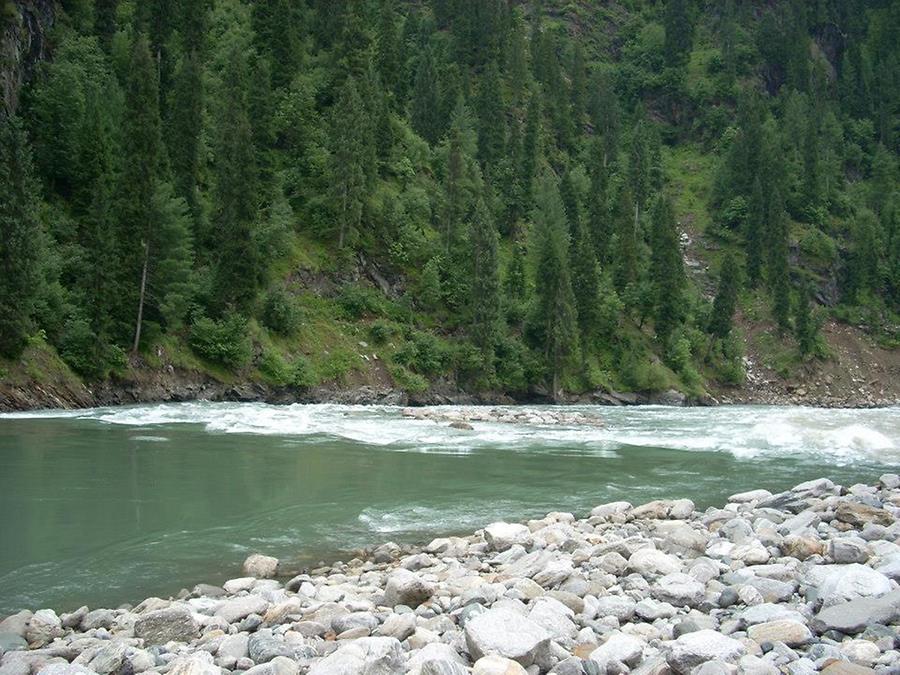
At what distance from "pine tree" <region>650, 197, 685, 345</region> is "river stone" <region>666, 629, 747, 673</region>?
72.3 m

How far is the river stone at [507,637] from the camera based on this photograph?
25.0 ft

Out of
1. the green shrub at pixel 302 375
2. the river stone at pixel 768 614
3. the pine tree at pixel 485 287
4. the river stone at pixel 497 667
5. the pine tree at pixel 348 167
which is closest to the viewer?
the river stone at pixel 497 667

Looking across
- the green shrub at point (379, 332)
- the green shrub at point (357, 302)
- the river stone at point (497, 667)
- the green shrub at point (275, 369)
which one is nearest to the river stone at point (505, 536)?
the river stone at point (497, 667)

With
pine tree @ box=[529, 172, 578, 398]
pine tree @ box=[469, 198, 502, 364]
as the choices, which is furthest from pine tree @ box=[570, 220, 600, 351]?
pine tree @ box=[469, 198, 502, 364]

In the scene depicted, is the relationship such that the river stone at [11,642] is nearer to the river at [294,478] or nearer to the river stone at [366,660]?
the river at [294,478]

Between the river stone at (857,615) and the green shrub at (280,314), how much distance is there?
4650 cm

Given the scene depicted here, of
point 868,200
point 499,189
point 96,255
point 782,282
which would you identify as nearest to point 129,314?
point 96,255

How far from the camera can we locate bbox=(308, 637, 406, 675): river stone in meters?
7.34

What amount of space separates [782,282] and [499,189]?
3679 cm

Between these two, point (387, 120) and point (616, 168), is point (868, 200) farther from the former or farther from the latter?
point (387, 120)

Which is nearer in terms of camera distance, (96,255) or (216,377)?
(96,255)

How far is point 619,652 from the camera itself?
7801mm

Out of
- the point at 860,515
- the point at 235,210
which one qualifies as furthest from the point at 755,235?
the point at 860,515

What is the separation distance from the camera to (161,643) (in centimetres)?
896
